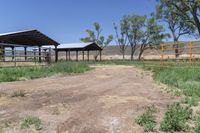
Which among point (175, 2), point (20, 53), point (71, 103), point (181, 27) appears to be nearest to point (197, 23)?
point (175, 2)

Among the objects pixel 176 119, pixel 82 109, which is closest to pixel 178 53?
pixel 82 109

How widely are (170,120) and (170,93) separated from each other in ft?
8.10

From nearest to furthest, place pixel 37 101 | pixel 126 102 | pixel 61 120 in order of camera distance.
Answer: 1. pixel 61 120
2. pixel 126 102
3. pixel 37 101

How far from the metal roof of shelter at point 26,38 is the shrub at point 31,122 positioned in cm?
1797

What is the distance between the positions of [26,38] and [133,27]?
91.6ft

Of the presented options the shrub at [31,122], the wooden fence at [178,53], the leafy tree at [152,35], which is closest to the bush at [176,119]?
the shrub at [31,122]

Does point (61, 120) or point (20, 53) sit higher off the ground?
point (20, 53)

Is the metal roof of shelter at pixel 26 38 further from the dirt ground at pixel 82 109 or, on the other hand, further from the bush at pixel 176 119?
the bush at pixel 176 119

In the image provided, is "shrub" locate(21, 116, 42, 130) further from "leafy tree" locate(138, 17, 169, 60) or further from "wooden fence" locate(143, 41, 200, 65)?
"leafy tree" locate(138, 17, 169, 60)

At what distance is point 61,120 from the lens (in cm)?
441

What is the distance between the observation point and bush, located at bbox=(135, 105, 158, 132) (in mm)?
3977

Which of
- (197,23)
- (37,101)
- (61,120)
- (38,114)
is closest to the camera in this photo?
(61,120)

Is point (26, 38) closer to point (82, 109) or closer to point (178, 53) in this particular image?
point (178, 53)

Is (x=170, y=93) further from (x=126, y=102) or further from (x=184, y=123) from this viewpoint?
(x=184, y=123)
